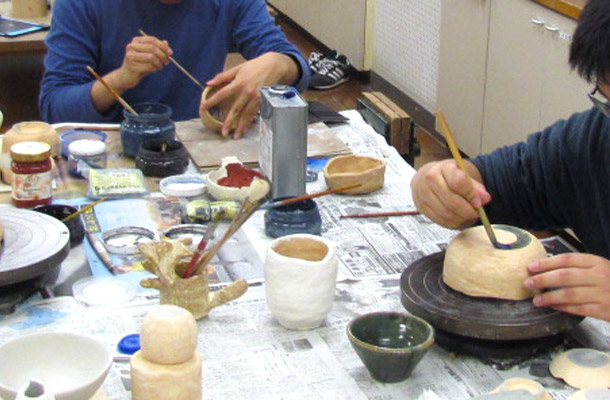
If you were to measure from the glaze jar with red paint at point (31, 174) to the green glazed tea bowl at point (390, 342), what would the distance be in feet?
2.31

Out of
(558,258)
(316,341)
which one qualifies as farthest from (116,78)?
(558,258)

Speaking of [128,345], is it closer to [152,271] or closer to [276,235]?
[152,271]

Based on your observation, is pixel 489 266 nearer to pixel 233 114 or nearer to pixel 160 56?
pixel 233 114

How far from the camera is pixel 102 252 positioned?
153 cm

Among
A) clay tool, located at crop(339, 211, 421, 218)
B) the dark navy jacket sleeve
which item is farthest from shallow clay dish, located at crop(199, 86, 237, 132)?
clay tool, located at crop(339, 211, 421, 218)

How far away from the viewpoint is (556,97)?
304 centimetres

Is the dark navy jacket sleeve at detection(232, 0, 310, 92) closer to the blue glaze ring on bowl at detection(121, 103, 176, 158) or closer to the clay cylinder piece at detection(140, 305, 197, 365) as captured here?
the blue glaze ring on bowl at detection(121, 103, 176, 158)

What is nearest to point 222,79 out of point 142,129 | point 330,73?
point 142,129

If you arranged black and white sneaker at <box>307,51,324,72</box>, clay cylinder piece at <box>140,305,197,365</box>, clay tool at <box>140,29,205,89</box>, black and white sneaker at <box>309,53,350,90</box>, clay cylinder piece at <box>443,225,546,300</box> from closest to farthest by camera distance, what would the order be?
clay cylinder piece at <box>140,305,197,365</box> → clay cylinder piece at <box>443,225,546,300</box> → clay tool at <box>140,29,205,89</box> → black and white sneaker at <box>309,53,350,90</box> → black and white sneaker at <box>307,51,324,72</box>

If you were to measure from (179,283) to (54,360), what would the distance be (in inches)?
10.2

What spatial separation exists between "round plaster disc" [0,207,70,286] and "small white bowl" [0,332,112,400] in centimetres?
26

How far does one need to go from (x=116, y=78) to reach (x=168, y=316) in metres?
1.17

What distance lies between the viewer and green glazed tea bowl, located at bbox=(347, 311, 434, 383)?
3.78ft

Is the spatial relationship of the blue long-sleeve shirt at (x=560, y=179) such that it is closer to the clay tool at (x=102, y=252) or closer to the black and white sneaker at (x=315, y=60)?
the clay tool at (x=102, y=252)
